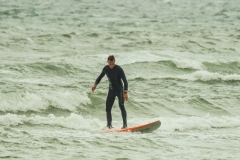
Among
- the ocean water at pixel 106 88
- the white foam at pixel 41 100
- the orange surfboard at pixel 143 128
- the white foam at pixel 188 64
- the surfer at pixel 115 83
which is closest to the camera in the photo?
the ocean water at pixel 106 88

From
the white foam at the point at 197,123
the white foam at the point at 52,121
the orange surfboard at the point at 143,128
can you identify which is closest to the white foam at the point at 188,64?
the white foam at the point at 197,123

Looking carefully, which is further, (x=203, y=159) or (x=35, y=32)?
(x=35, y=32)

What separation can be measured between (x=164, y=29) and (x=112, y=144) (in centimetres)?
2816

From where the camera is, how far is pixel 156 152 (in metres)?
12.0

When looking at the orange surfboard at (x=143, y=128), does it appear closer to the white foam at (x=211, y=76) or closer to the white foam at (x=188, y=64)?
the white foam at (x=211, y=76)

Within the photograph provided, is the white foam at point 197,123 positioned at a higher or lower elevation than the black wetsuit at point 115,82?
lower

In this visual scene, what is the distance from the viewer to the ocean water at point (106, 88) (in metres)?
12.3

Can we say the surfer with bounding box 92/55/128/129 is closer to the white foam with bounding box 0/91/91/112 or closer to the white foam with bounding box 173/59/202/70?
the white foam with bounding box 0/91/91/112

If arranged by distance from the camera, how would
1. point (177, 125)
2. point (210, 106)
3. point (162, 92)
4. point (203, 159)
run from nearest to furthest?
point (203, 159), point (177, 125), point (210, 106), point (162, 92)

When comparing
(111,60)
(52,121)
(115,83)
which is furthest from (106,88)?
(111,60)

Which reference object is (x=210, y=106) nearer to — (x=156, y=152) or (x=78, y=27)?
(x=156, y=152)

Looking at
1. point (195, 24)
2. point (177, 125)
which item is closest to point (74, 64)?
point (177, 125)

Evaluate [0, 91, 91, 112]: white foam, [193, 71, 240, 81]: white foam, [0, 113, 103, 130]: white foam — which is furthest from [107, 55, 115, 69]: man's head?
[193, 71, 240, 81]: white foam

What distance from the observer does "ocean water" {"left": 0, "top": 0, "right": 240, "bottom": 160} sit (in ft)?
40.5
